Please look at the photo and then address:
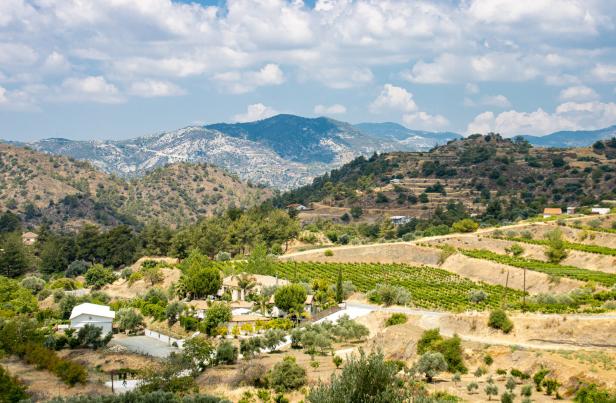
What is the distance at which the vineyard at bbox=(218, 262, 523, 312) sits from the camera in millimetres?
59531

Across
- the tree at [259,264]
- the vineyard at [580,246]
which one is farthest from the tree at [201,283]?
the vineyard at [580,246]

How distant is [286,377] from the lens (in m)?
39.6

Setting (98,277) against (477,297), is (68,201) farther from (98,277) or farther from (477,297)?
(477,297)

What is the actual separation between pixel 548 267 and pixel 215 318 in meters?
35.9

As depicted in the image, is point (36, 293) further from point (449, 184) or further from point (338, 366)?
point (449, 184)

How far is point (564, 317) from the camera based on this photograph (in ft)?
151

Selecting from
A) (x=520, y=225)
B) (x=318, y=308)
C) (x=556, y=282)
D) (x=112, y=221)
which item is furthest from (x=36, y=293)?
(x=112, y=221)

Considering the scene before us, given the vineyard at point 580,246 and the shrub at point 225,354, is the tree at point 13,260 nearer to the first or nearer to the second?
the shrub at point 225,354

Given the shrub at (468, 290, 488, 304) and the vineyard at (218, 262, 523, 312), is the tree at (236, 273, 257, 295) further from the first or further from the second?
the shrub at (468, 290, 488, 304)

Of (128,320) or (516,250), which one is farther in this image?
(516,250)

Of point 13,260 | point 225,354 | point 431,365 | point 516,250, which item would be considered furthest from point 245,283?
point 13,260

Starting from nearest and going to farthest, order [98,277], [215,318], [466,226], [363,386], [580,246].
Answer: [363,386]
[215,318]
[580,246]
[98,277]
[466,226]

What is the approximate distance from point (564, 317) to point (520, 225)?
56.3 meters

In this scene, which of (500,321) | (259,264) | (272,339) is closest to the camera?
(500,321)
